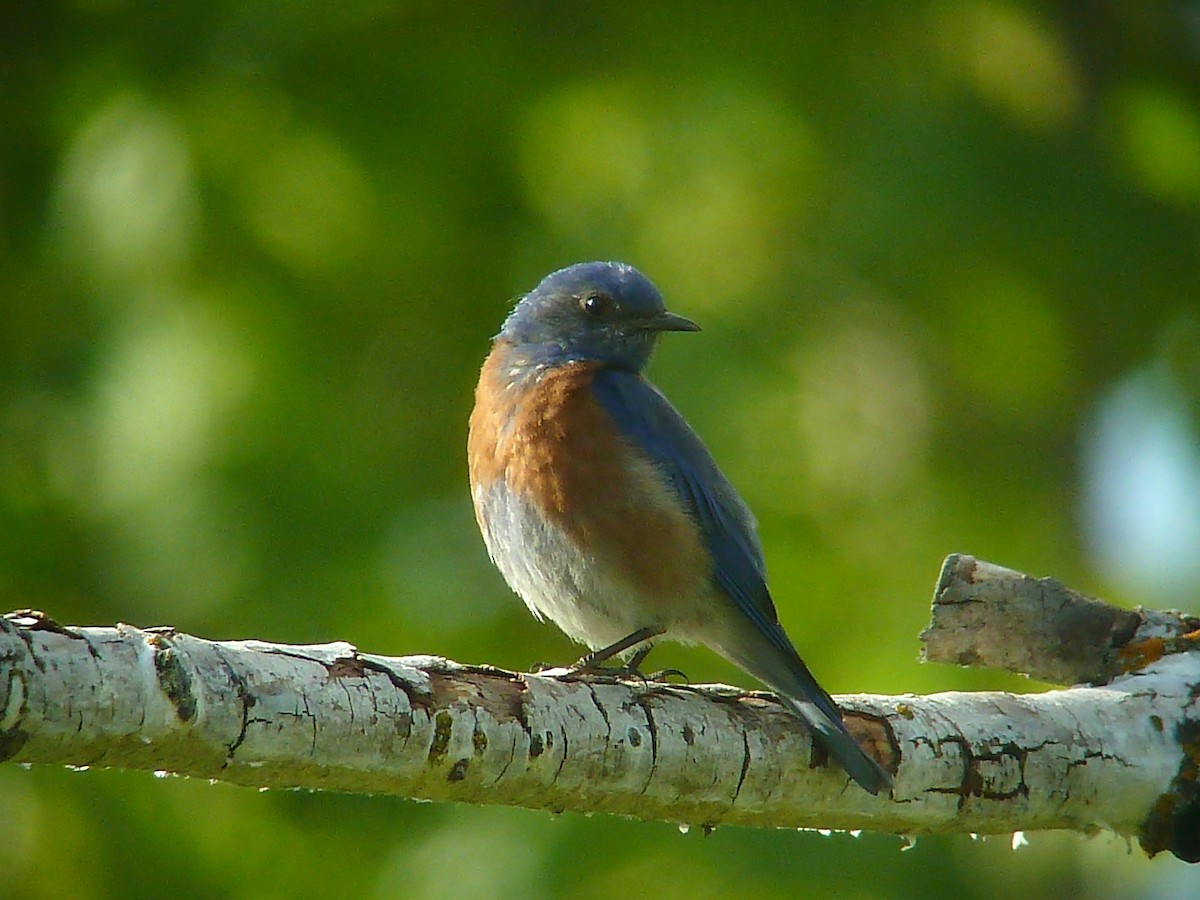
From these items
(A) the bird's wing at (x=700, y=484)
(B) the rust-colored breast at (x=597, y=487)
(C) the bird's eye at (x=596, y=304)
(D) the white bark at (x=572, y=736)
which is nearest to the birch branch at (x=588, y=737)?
(D) the white bark at (x=572, y=736)

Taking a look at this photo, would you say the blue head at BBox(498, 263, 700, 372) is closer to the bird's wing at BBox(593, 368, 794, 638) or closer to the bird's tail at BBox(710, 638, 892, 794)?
the bird's wing at BBox(593, 368, 794, 638)

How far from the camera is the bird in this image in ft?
14.0

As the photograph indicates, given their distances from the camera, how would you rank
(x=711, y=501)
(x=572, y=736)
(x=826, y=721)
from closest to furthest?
(x=572, y=736) → (x=826, y=721) → (x=711, y=501)

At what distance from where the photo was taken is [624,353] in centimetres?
499

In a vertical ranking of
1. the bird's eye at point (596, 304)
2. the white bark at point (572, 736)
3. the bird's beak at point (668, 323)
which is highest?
the bird's eye at point (596, 304)

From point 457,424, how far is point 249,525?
3.21 feet

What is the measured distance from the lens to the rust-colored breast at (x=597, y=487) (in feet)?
14.0

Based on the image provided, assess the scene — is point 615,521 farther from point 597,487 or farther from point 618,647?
point 618,647

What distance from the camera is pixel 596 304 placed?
16.3 feet

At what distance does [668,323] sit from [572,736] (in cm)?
218

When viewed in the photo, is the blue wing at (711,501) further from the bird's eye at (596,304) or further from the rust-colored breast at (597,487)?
the bird's eye at (596,304)

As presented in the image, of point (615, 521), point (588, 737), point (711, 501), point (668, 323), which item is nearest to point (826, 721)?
point (588, 737)

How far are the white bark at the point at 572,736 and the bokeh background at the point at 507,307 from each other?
44.0 inches

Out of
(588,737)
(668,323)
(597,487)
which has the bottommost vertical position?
(588,737)
